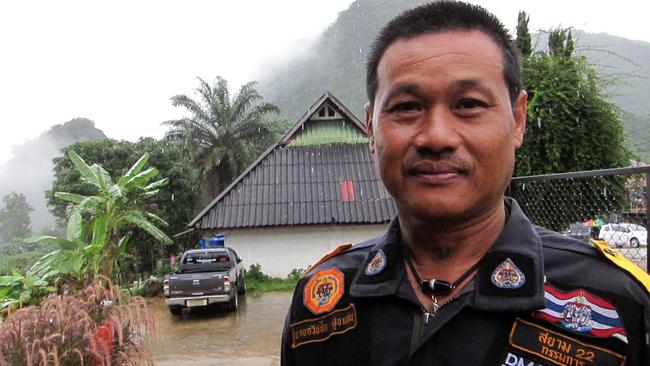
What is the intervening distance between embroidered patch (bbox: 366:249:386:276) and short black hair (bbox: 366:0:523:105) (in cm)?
61

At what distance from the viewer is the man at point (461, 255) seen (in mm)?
1232

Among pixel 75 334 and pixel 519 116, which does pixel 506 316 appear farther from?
pixel 75 334

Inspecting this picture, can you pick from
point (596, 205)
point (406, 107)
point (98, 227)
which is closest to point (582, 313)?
point (406, 107)

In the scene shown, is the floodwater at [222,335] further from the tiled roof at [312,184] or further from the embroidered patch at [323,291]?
the embroidered patch at [323,291]

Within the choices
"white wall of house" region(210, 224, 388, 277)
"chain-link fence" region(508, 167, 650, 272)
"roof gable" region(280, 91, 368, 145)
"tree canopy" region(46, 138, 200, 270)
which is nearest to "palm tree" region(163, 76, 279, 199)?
"tree canopy" region(46, 138, 200, 270)

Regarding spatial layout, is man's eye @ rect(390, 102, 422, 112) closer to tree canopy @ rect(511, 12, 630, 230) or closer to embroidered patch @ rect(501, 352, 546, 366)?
embroidered patch @ rect(501, 352, 546, 366)

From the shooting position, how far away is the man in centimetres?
123

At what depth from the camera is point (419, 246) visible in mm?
1512

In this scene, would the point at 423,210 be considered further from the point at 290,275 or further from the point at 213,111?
the point at 213,111

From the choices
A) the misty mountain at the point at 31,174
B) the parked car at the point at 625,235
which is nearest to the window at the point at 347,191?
the parked car at the point at 625,235

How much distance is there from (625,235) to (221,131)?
26803 mm

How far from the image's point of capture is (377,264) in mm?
1539

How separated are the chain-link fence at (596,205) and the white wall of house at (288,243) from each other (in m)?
12.5

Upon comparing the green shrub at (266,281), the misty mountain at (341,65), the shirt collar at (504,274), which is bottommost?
the green shrub at (266,281)
